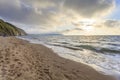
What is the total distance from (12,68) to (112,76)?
5089 millimetres

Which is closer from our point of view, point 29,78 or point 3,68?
point 29,78

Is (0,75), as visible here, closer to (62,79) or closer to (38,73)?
(38,73)

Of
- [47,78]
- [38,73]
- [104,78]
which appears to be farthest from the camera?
[104,78]

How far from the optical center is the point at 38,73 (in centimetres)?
688

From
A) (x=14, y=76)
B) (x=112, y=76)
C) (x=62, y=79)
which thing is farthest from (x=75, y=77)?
(x=14, y=76)

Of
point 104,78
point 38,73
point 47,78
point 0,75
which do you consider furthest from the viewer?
point 104,78

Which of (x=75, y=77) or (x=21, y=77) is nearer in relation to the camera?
(x=21, y=77)

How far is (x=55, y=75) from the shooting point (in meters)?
6.94

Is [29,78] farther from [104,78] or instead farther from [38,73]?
[104,78]

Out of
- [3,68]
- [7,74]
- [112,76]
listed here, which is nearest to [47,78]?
[7,74]

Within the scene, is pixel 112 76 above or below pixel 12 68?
below

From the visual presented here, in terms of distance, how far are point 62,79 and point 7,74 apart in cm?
234

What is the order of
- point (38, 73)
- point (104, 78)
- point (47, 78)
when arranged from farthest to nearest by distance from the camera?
point (104, 78), point (38, 73), point (47, 78)

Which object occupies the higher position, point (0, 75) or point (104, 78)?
point (0, 75)
